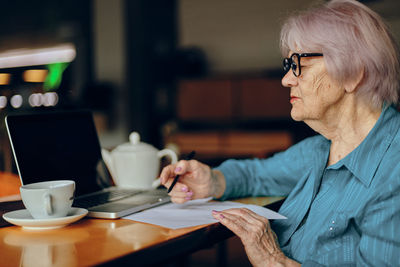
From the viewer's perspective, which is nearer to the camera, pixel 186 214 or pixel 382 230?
pixel 382 230

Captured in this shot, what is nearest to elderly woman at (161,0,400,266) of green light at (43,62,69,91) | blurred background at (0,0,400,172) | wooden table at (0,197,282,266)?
wooden table at (0,197,282,266)

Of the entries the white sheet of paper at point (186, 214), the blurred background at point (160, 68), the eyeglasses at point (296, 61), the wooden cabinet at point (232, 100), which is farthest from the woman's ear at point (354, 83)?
the wooden cabinet at point (232, 100)

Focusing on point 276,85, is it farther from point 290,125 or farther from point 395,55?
point 395,55

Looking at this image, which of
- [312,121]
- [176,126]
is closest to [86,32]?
[176,126]

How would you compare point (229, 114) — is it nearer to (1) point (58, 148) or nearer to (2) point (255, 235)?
(1) point (58, 148)

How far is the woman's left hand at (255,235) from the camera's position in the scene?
1082 mm

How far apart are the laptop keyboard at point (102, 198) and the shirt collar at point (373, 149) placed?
0.62m

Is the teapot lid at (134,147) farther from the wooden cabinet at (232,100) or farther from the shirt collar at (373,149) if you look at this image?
the wooden cabinet at (232,100)

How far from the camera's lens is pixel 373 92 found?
121 centimetres

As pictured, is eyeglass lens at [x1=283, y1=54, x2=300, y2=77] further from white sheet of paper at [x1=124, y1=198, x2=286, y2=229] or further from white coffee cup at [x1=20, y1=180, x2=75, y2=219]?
white coffee cup at [x1=20, y1=180, x2=75, y2=219]

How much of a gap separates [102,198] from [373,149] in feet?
2.45

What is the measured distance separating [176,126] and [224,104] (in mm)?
779

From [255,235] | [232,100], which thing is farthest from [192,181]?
[232,100]

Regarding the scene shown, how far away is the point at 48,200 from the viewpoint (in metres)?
0.98
